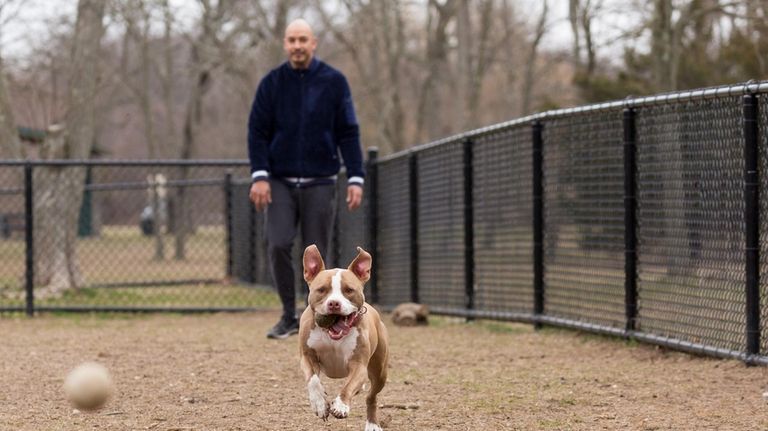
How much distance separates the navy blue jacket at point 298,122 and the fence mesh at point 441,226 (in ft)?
8.64

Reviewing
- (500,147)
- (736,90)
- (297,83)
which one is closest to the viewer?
(736,90)

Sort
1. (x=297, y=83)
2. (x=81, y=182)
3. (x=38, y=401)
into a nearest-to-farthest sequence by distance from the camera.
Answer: (x=38, y=401)
(x=297, y=83)
(x=81, y=182)

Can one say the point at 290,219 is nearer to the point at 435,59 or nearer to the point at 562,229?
the point at 562,229

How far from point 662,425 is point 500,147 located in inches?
202

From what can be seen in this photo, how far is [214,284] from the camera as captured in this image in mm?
15953

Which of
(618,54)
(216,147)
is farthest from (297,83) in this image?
(216,147)

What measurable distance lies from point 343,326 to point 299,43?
145 inches

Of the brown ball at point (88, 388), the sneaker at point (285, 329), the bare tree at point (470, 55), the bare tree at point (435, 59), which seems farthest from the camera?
the bare tree at point (435, 59)

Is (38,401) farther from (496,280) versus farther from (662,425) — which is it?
(496,280)

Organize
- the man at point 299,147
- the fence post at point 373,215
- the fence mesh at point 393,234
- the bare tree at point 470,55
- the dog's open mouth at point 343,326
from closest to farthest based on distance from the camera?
the dog's open mouth at point 343,326
the man at point 299,147
the fence mesh at point 393,234
the fence post at point 373,215
the bare tree at point 470,55

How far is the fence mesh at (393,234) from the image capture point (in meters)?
11.9

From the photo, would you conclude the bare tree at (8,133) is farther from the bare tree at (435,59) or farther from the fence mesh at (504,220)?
the bare tree at (435,59)

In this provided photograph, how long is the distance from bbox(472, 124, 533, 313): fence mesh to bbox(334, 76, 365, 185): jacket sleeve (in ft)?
6.25

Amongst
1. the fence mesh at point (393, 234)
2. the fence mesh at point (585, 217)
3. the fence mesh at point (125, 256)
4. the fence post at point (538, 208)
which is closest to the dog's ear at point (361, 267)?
the fence mesh at point (585, 217)
